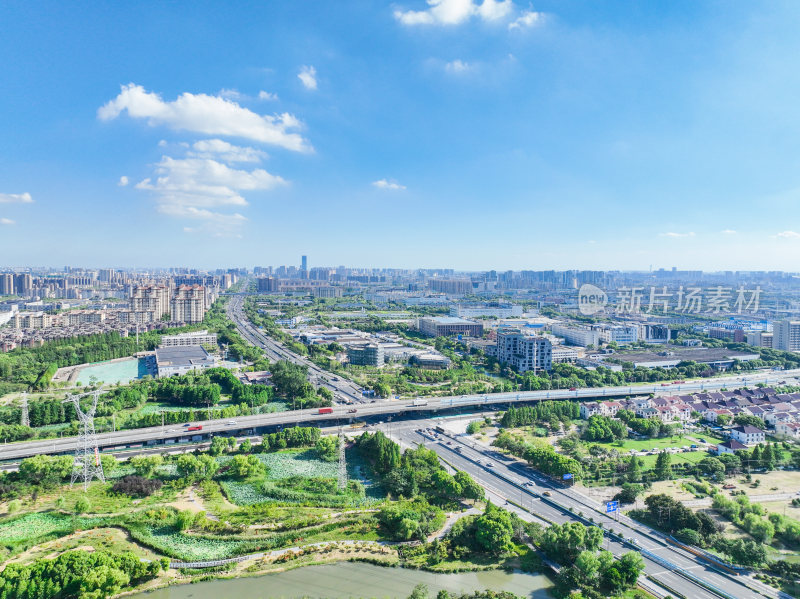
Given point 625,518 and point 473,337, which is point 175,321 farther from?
point 625,518

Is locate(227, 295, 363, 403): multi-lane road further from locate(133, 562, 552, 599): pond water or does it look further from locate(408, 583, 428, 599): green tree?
locate(408, 583, 428, 599): green tree

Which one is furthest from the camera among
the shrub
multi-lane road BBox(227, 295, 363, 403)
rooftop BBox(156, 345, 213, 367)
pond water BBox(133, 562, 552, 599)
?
rooftop BBox(156, 345, 213, 367)

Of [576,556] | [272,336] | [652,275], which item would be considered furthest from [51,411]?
[652,275]

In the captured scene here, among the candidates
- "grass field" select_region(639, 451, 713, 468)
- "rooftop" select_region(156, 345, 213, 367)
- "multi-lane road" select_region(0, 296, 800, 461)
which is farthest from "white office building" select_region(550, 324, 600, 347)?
"rooftop" select_region(156, 345, 213, 367)

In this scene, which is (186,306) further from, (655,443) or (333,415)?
(655,443)

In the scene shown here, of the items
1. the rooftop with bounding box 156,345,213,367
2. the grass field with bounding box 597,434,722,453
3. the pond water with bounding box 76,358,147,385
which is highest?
the rooftop with bounding box 156,345,213,367

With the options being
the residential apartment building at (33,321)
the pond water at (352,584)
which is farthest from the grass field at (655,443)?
the residential apartment building at (33,321)

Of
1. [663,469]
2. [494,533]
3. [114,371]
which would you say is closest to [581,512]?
[494,533]

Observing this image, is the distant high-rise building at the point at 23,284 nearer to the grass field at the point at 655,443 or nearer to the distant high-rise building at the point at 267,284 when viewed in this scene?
the distant high-rise building at the point at 267,284
